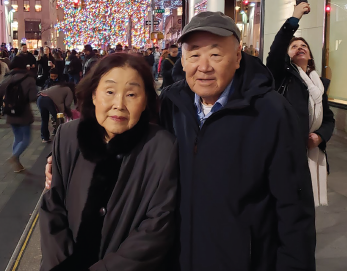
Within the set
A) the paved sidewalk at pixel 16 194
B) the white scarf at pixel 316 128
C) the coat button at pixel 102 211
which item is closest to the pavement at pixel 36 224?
the paved sidewalk at pixel 16 194

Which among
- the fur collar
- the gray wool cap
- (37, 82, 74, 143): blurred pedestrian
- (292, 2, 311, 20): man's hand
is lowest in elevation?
(37, 82, 74, 143): blurred pedestrian

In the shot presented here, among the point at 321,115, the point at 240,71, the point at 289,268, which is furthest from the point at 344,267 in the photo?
the point at 240,71

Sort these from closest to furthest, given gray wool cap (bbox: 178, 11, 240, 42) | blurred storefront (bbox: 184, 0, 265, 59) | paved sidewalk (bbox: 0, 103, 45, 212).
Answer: gray wool cap (bbox: 178, 11, 240, 42), paved sidewalk (bbox: 0, 103, 45, 212), blurred storefront (bbox: 184, 0, 265, 59)

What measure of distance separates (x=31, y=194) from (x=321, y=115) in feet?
14.6

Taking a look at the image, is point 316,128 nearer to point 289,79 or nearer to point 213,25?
point 289,79

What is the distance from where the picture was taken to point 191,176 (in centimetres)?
192

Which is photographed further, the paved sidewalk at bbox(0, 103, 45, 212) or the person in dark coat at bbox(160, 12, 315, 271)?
the paved sidewalk at bbox(0, 103, 45, 212)

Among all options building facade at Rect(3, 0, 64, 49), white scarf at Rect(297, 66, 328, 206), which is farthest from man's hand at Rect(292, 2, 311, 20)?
building facade at Rect(3, 0, 64, 49)

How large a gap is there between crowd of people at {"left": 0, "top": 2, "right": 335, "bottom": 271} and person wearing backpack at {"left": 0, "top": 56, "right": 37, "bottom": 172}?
6.02 meters

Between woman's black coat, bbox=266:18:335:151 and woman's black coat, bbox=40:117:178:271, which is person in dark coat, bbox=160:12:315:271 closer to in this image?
woman's black coat, bbox=40:117:178:271

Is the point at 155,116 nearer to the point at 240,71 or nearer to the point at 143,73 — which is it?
the point at 143,73

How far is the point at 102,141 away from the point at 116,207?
0.33m

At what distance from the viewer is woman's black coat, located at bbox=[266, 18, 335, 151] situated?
3.40 meters

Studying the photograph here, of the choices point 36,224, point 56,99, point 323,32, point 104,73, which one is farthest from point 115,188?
point 323,32
